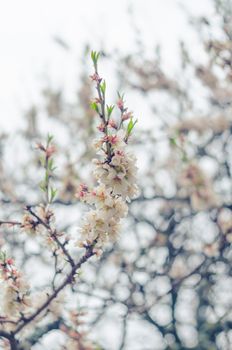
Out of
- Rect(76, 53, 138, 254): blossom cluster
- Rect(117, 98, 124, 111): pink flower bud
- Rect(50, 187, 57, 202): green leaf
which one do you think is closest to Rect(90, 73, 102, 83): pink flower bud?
Rect(76, 53, 138, 254): blossom cluster

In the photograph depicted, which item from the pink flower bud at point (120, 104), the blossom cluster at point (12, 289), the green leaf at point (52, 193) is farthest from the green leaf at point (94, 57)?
the blossom cluster at point (12, 289)

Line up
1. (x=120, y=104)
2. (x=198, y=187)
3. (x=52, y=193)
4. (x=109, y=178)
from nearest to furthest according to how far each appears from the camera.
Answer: (x=109, y=178) < (x=120, y=104) < (x=52, y=193) < (x=198, y=187)

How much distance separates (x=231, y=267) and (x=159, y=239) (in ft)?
3.28

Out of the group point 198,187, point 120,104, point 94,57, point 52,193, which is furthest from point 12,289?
point 198,187

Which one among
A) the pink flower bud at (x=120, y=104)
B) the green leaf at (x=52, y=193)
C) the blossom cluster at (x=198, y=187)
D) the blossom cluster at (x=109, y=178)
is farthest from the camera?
the blossom cluster at (x=198, y=187)

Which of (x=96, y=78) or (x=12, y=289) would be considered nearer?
(x=96, y=78)

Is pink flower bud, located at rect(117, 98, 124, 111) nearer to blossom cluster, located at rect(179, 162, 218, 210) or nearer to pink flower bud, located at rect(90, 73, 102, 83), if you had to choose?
pink flower bud, located at rect(90, 73, 102, 83)

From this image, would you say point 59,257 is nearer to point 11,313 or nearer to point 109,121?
point 11,313

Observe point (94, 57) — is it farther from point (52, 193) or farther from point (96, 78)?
point (52, 193)

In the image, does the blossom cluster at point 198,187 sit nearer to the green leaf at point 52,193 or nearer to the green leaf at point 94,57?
the green leaf at point 52,193

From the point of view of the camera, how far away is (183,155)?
11.2 ft

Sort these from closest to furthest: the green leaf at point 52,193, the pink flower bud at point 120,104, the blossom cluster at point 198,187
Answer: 1. the pink flower bud at point 120,104
2. the green leaf at point 52,193
3. the blossom cluster at point 198,187

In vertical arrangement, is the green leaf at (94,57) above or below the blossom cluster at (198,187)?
below

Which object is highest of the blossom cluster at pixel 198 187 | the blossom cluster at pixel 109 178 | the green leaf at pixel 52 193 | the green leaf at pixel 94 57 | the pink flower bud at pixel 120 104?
the blossom cluster at pixel 198 187
